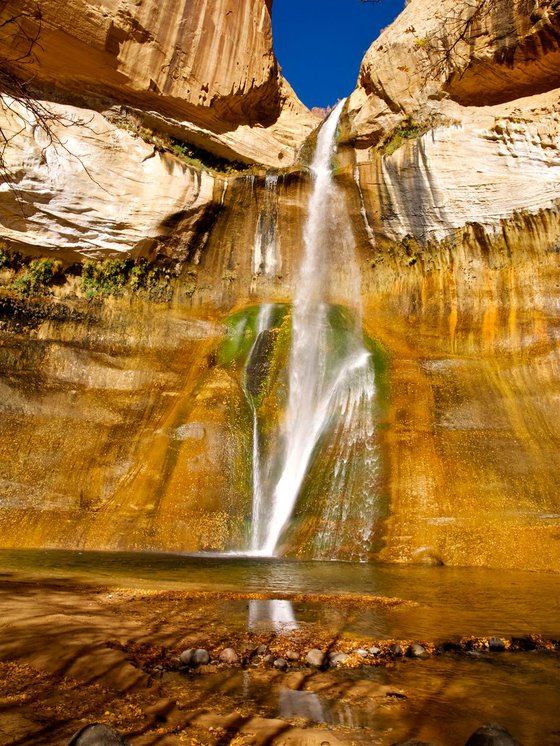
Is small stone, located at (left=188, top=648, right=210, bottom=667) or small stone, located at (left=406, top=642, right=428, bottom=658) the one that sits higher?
small stone, located at (left=188, top=648, right=210, bottom=667)

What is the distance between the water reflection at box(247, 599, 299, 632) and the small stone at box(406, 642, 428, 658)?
113cm

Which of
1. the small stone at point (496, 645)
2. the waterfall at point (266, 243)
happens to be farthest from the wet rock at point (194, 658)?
the waterfall at point (266, 243)

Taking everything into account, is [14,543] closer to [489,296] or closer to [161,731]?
[161,731]

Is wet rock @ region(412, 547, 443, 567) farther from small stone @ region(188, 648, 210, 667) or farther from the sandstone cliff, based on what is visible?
the sandstone cliff

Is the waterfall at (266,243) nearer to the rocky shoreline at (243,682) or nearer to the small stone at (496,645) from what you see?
the rocky shoreline at (243,682)

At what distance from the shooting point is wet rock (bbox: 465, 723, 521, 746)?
241cm

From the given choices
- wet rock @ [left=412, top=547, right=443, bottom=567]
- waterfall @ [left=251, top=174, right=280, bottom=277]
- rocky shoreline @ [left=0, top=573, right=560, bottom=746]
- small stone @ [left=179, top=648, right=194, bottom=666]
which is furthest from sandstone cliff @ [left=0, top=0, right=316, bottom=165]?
small stone @ [left=179, top=648, right=194, bottom=666]

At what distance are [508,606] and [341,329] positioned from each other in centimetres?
1285

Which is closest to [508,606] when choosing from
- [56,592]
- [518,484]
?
[56,592]

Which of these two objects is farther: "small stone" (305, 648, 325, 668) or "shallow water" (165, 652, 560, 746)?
"small stone" (305, 648, 325, 668)

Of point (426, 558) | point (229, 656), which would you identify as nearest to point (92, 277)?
point (426, 558)

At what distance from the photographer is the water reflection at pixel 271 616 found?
528 cm

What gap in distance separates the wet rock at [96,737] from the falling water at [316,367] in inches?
413

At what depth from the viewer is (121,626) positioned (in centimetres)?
462
